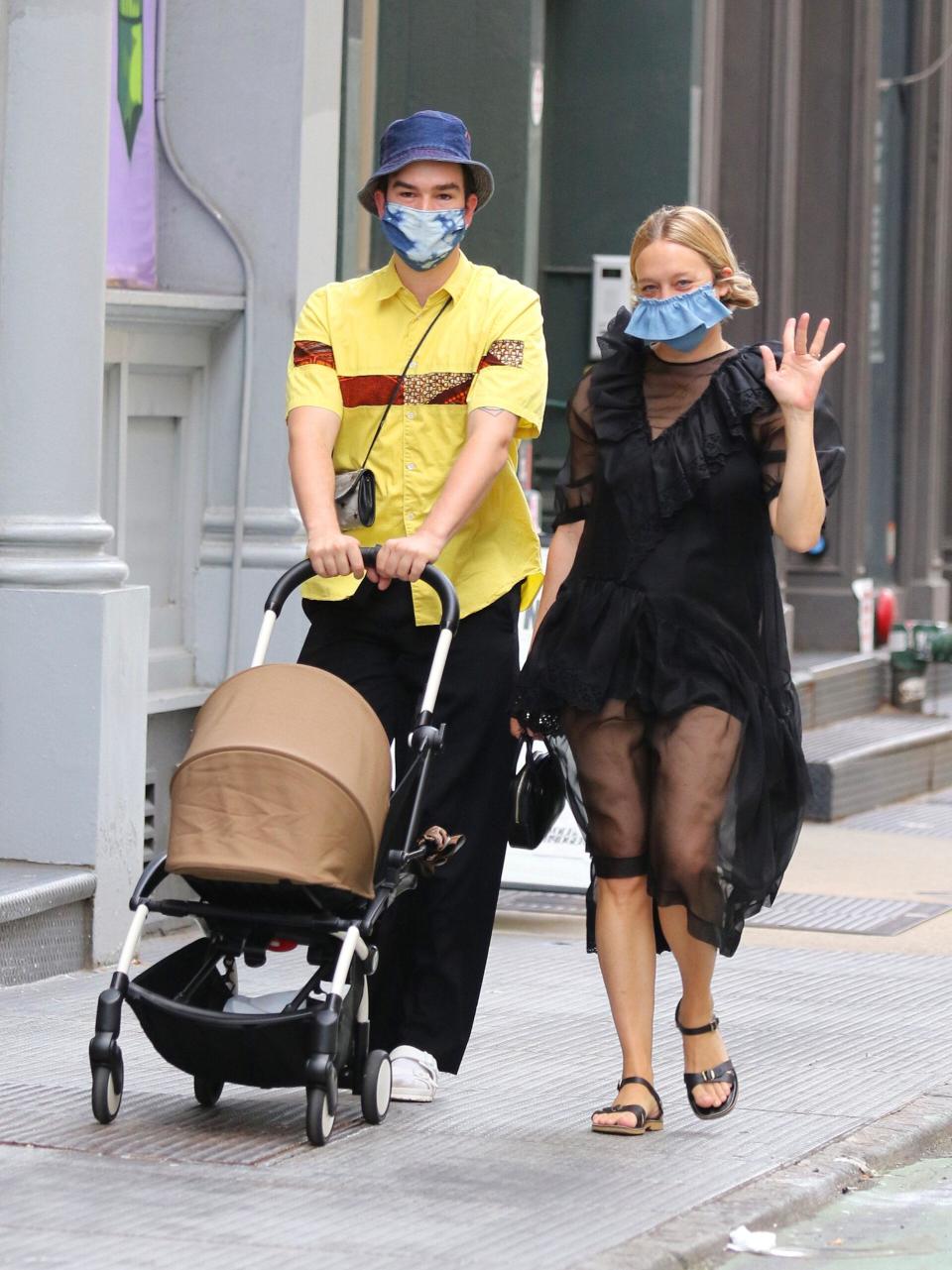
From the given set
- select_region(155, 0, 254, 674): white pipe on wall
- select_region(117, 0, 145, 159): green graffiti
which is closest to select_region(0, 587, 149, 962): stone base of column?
select_region(155, 0, 254, 674): white pipe on wall

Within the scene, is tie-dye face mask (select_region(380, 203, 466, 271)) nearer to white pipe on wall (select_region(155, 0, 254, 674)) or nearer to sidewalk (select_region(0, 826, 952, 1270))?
sidewalk (select_region(0, 826, 952, 1270))

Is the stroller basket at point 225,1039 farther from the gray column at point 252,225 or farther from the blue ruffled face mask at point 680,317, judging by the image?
the gray column at point 252,225

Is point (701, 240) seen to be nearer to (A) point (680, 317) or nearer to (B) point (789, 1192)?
(A) point (680, 317)

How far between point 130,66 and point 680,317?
3298mm

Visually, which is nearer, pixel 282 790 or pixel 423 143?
pixel 282 790

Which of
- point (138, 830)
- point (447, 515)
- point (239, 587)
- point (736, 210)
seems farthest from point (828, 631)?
point (447, 515)

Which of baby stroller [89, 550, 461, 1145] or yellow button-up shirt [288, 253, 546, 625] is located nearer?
baby stroller [89, 550, 461, 1145]

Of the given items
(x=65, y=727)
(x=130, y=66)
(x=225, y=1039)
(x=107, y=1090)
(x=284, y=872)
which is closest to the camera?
(x=284, y=872)

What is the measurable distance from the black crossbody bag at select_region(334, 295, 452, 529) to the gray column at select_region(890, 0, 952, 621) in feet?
32.4

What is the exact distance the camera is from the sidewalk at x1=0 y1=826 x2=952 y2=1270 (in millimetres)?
4133

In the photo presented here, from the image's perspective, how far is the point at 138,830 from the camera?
6.83 m

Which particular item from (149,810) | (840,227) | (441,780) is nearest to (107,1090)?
(441,780)

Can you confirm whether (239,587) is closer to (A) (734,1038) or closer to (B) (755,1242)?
(A) (734,1038)

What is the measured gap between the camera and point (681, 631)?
488 centimetres
